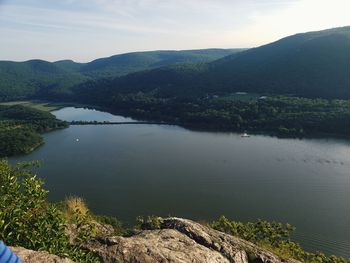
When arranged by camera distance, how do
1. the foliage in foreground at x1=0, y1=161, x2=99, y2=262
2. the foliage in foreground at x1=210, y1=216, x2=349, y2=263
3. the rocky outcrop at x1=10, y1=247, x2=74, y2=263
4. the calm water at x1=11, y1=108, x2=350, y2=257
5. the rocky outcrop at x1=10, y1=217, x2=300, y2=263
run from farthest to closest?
1. the calm water at x1=11, y1=108, x2=350, y2=257
2. the foliage in foreground at x1=210, y1=216, x2=349, y2=263
3. the rocky outcrop at x1=10, y1=217, x2=300, y2=263
4. the foliage in foreground at x1=0, y1=161, x2=99, y2=262
5. the rocky outcrop at x1=10, y1=247, x2=74, y2=263

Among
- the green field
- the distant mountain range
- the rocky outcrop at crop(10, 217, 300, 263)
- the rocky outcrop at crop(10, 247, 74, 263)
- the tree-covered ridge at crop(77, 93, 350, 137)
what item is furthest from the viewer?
the distant mountain range

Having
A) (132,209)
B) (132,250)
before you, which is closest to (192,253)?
(132,250)

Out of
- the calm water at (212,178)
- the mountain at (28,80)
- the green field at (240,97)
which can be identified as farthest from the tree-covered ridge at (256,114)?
the mountain at (28,80)

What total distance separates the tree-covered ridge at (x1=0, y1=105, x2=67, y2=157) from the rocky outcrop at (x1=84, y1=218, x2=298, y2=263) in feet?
160

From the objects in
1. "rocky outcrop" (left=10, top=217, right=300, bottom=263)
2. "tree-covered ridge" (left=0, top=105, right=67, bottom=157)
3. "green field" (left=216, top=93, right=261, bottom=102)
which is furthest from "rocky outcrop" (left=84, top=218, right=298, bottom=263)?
"green field" (left=216, top=93, right=261, bottom=102)

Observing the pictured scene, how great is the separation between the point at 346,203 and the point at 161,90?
3038 inches

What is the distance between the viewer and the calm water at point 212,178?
28.6 meters

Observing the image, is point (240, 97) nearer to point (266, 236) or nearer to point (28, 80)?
point (266, 236)

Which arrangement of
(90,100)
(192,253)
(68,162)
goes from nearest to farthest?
(192,253) → (68,162) → (90,100)

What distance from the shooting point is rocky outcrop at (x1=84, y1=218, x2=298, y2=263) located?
19.5ft

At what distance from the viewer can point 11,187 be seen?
5.69m

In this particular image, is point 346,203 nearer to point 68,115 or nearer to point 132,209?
point 132,209

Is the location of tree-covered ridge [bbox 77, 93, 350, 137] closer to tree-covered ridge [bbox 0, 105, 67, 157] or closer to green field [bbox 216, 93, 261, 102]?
green field [bbox 216, 93, 261, 102]

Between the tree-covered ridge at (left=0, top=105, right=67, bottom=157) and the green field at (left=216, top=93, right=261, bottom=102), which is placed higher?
the tree-covered ridge at (left=0, top=105, right=67, bottom=157)
